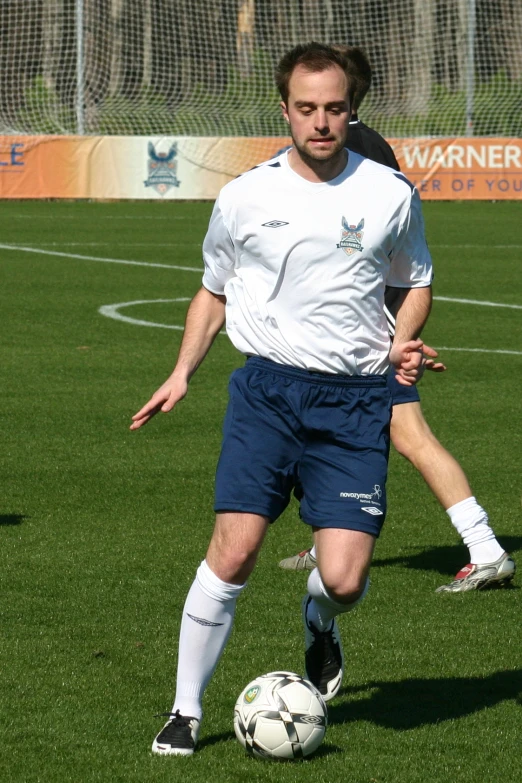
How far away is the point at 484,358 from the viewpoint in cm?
1191

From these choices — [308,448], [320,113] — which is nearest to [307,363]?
[308,448]

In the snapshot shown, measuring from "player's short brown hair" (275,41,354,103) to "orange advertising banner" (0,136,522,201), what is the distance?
24.9 m

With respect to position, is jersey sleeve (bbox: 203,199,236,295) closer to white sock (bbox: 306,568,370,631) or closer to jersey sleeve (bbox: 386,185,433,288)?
jersey sleeve (bbox: 386,185,433,288)

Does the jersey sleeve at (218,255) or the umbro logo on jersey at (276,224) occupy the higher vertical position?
the umbro logo on jersey at (276,224)

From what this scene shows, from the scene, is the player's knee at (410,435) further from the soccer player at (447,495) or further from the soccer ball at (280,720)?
the soccer ball at (280,720)

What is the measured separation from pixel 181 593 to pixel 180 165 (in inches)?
967

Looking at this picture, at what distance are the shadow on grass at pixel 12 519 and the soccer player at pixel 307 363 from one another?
2597 mm

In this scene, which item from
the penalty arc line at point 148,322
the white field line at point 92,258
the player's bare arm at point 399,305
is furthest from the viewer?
the white field line at point 92,258

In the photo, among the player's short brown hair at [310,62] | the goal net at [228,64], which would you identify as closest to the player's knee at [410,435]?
the player's short brown hair at [310,62]

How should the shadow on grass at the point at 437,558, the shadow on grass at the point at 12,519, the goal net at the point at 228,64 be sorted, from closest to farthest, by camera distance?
1. the shadow on grass at the point at 437,558
2. the shadow on grass at the point at 12,519
3. the goal net at the point at 228,64

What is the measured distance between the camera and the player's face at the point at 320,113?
431cm

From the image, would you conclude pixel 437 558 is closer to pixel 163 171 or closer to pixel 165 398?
pixel 165 398

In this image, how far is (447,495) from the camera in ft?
20.1

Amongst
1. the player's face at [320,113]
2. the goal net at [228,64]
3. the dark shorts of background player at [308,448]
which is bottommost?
the goal net at [228,64]
